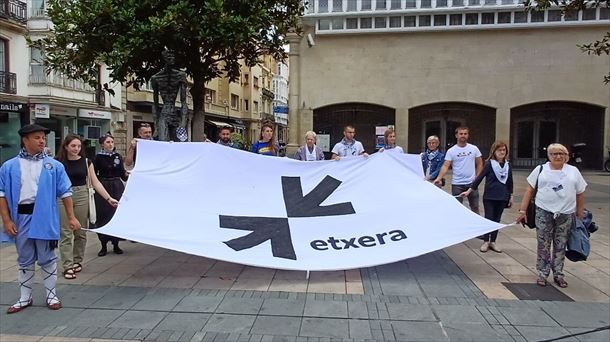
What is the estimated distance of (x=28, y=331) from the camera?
428 centimetres

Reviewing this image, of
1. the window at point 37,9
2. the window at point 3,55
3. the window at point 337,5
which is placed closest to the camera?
the window at point 3,55

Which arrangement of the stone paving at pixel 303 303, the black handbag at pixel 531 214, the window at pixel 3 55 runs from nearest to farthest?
the stone paving at pixel 303 303, the black handbag at pixel 531 214, the window at pixel 3 55

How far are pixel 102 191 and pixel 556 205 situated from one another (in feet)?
17.4

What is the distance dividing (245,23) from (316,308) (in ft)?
21.5

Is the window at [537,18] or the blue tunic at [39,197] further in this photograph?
the window at [537,18]

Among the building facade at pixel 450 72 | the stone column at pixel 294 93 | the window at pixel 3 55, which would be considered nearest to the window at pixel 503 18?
the building facade at pixel 450 72

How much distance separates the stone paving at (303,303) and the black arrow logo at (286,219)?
0.48 m

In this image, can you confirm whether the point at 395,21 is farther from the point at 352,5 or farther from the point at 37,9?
the point at 37,9

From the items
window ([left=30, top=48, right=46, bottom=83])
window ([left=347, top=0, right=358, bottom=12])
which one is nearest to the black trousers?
window ([left=347, top=0, right=358, bottom=12])

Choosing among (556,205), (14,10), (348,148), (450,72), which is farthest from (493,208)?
(14,10)

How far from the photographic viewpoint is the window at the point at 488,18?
24906mm

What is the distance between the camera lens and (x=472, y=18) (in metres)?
25.0

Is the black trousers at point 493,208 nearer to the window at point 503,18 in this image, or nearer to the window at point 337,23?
the window at point 337,23

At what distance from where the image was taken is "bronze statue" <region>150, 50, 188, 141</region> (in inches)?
351
